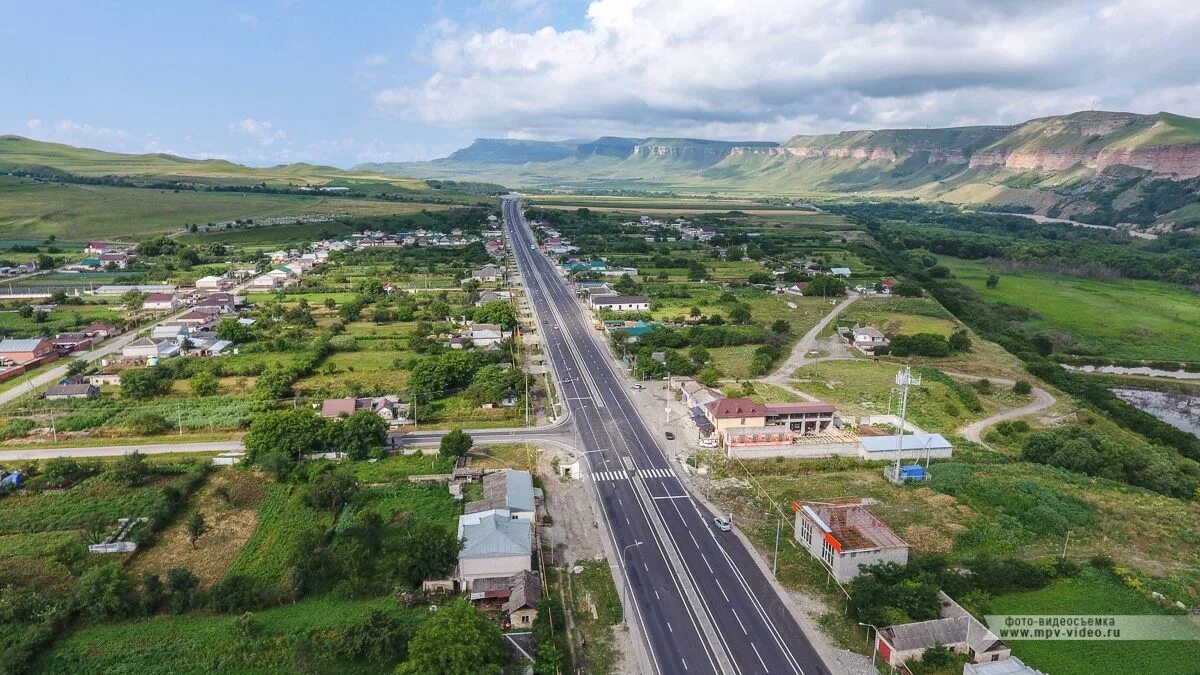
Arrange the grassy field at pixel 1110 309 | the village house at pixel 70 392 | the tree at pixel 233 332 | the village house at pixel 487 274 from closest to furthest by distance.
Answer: the village house at pixel 70 392 → the tree at pixel 233 332 → the grassy field at pixel 1110 309 → the village house at pixel 487 274

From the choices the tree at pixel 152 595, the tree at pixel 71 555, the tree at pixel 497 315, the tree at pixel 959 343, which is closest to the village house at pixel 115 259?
the tree at pixel 497 315

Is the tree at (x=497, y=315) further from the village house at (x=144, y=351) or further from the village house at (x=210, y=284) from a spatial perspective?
the village house at (x=210, y=284)

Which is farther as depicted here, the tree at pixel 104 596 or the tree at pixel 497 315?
the tree at pixel 497 315

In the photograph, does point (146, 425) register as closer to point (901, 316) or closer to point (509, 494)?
point (509, 494)

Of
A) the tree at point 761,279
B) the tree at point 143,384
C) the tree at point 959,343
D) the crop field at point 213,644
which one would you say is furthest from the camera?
the tree at point 761,279

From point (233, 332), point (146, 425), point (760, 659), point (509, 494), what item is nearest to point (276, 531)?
point (509, 494)

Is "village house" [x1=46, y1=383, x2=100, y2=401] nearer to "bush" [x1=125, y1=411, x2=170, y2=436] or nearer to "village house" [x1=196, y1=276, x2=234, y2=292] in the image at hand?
"bush" [x1=125, y1=411, x2=170, y2=436]
